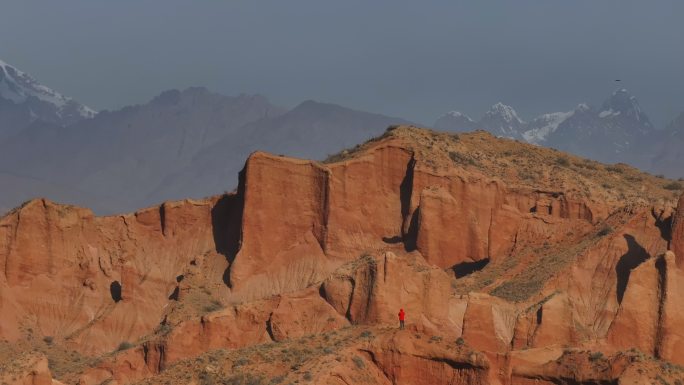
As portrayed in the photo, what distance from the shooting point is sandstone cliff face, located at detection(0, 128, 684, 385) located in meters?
75.7

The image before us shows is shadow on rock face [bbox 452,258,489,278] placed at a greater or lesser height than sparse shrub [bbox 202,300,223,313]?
greater

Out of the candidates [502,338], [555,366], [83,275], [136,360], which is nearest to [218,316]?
[136,360]

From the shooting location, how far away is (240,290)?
313 feet

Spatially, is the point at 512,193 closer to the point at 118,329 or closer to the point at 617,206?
the point at 617,206

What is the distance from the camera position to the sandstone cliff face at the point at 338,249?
7569cm

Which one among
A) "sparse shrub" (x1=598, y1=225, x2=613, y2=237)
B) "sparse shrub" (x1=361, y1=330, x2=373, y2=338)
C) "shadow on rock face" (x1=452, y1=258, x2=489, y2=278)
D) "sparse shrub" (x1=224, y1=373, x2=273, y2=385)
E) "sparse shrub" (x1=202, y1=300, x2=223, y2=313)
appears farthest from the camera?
"shadow on rock face" (x1=452, y1=258, x2=489, y2=278)

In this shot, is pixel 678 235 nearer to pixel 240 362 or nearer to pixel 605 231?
pixel 605 231

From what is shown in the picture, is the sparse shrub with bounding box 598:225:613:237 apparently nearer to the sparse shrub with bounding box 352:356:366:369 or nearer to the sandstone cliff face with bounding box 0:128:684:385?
the sandstone cliff face with bounding box 0:128:684:385

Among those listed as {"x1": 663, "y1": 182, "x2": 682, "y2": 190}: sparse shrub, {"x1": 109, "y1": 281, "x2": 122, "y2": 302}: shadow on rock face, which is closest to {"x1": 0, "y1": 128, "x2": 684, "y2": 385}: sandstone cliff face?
{"x1": 109, "y1": 281, "x2": 122, "y2": 302}: shadow on rock face

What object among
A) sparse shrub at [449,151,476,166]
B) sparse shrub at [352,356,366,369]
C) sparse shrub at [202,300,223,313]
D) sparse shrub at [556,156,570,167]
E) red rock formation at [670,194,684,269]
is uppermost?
sparse shrub at [556,156,570,167]

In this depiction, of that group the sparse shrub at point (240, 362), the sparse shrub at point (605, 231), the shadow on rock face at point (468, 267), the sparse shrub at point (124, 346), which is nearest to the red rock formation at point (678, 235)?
the sparse shrub at point (605, 231)

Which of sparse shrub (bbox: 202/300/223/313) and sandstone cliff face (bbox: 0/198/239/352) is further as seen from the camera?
sandstone cliff face (bbox: 0/198/239/352)

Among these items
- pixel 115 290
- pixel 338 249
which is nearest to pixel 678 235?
pixel 338 249

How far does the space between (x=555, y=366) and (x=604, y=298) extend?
58.8 feet
